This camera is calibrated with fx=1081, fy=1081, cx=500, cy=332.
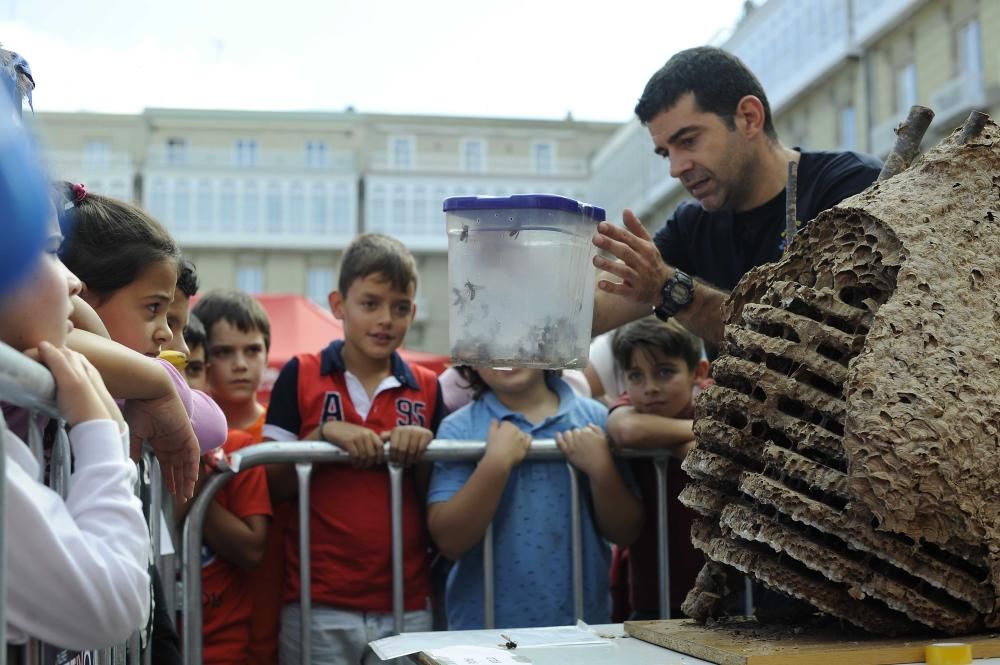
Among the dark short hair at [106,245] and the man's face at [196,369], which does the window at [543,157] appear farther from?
the dark short hair at [106,245]

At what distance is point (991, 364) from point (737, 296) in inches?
21.0

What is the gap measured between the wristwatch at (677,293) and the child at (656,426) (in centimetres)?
63

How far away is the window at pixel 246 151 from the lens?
47975mm

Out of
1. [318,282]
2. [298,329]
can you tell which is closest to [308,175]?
[318,282]

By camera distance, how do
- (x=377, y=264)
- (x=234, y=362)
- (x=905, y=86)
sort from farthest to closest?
(x=905, y=86) → (x=234, y=362) → (x=377, y=264)

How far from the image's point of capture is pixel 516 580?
11.4 feet

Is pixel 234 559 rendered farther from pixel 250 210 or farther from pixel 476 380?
pixel 250 210

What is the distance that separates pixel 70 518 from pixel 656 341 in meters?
2.63

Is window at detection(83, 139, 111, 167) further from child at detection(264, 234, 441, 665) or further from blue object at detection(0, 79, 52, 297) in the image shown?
blue object at detection(0, 79, 52, 297)

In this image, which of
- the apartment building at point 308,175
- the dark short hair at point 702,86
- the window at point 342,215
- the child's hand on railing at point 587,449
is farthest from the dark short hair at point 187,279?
the window at point 342,215

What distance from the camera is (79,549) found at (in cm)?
145

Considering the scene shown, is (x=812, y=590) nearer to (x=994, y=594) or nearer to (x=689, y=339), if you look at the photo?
(x=994, y=594)

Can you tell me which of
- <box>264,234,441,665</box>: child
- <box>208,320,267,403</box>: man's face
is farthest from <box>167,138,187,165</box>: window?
<box>264,234,441,665</box>: child

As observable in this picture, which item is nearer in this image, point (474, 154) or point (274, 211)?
point (274, 211)
